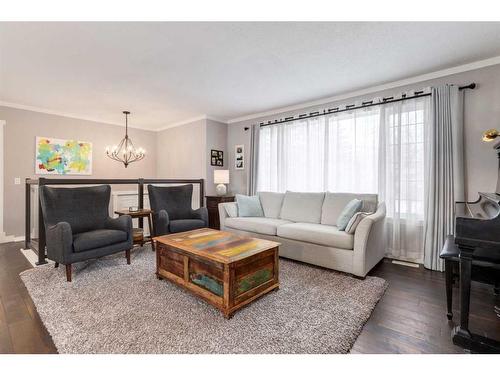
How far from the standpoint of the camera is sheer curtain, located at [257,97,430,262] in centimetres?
318

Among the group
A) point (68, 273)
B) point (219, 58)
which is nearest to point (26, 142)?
point (68, 273)

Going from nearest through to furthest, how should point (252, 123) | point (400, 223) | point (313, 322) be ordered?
point (313, 322) → point (400, 223) → point (252, 123)

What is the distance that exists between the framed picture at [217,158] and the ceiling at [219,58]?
53.0 inches

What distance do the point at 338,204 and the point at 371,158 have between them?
0.85m

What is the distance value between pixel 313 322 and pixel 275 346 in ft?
Result: 1.35

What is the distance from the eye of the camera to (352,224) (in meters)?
2.72

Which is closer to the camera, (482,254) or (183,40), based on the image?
(482,254)

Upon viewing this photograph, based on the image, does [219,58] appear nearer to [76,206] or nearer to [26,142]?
[76,206]

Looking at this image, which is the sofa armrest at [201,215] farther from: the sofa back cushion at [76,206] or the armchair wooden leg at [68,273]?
the armchair wooden leg at [68,273]

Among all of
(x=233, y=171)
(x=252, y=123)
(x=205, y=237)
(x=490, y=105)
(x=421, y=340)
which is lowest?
(x=421, y=340)

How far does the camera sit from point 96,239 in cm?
268

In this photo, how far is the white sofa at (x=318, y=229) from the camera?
2.67 m

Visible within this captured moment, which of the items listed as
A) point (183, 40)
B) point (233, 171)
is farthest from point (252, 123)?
point (183, 40)
